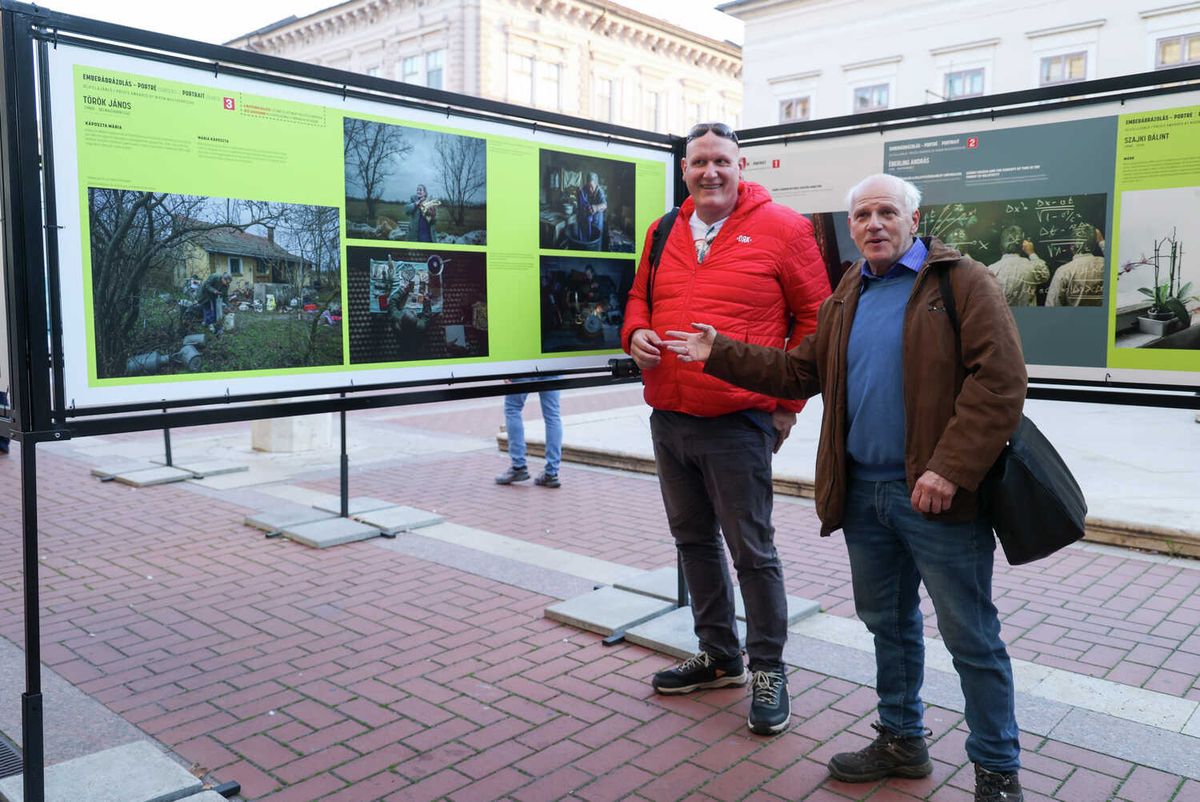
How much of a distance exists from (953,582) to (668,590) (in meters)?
2.44

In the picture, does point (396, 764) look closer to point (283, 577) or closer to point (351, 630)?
point (351, 630)

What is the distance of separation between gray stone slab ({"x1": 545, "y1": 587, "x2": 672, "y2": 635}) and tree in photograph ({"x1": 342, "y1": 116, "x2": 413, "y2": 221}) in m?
2.26

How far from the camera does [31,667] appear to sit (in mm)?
2965

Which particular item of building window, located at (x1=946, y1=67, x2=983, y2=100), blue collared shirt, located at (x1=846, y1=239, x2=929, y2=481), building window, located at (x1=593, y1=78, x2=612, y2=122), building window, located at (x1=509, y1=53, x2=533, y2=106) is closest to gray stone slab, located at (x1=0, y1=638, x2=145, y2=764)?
blue collared shirt, located at (x1=846, y1=239, x2=929, y2=481)

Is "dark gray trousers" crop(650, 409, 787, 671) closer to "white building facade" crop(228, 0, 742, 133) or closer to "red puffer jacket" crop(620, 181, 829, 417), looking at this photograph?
"red puffer jacket" crop(620, 181, 829, 417)

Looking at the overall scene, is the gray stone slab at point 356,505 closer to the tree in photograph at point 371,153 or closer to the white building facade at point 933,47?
the tree in photograph at point 371,153

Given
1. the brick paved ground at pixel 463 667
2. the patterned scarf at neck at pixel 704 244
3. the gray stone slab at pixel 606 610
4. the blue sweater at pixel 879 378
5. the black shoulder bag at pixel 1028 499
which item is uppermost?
the patterned scarf at neck at pixel 704 244

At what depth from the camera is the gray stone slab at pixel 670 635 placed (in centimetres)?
434

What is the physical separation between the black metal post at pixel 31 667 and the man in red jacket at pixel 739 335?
206cm

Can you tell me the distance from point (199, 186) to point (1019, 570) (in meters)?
4.96

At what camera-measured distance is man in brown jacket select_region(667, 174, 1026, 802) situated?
2674 millimetres

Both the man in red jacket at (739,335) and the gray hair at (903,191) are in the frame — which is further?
the man in red jacket at (739,335)

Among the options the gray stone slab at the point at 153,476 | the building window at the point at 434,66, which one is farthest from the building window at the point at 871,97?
the gray stone slab at the point at 153,476

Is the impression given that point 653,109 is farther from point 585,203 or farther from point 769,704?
point 769,704
